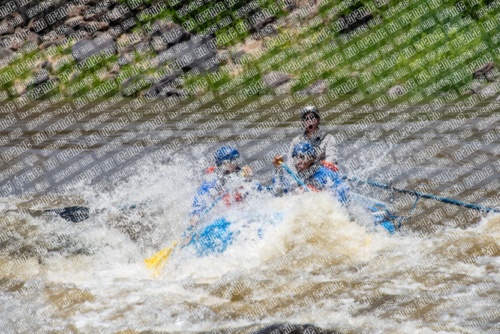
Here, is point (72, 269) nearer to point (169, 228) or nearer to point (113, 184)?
point (169, 228)

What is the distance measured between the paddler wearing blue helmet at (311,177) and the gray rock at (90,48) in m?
12.7

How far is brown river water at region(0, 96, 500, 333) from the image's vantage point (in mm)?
6727

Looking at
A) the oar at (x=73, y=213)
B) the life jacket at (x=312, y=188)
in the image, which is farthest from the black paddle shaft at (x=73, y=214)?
the life jacket at (x=312, y=188)

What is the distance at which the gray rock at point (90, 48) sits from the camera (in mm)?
20703

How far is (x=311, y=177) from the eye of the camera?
9109 mm

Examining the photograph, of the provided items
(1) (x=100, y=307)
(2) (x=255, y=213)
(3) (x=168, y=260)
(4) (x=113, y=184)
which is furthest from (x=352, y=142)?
(1) (x=100, y=307)

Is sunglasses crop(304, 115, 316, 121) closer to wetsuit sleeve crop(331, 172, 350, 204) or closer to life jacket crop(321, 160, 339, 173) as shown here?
life jacket crop(321, 160, 339, 173)

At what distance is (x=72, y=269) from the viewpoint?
8.55m

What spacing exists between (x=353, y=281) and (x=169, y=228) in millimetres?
3691

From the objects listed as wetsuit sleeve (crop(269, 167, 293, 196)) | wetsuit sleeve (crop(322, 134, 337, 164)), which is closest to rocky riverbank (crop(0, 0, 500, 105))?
wetsuit sleeve (crop(322, 134, 337, 164))

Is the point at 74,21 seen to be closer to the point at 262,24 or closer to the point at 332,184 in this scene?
the point at 262,24

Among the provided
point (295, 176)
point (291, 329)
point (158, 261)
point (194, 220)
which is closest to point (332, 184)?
point (295, 176)

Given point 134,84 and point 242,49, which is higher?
point 242,49

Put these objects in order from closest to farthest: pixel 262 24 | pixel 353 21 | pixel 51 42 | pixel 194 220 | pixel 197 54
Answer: pixel 194 220, pixel 353 21, pixel 197 54, pixel 262 24, pixel 51 42
